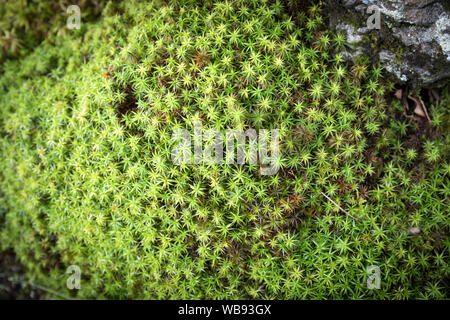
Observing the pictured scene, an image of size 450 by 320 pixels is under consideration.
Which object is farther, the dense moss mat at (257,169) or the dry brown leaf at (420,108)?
the dry brown leaf at (420,108)

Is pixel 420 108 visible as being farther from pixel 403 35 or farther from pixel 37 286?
pixel 37 286

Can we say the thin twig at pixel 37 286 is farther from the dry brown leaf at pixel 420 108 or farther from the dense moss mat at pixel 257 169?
the dry brown leaf at pixel 420 108

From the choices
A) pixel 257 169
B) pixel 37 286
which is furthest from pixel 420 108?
pixel 37 286

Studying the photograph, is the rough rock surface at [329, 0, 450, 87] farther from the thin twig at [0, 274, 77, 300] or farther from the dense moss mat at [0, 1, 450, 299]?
the thin twig at [0, 274, 77, 300]

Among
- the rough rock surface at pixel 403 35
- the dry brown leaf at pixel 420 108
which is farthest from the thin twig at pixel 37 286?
the dry brown leaf at pixel 420 108

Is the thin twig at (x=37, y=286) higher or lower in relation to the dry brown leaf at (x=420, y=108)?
lower

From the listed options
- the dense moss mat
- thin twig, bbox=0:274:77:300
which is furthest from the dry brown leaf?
thin twig, bbox=0:274:77:300
